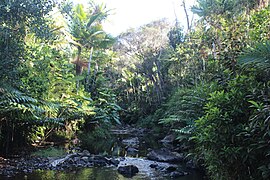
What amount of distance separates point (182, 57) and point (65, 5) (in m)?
11.9

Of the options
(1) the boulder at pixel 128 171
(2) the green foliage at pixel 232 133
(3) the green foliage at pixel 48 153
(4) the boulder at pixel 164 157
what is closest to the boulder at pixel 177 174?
(1) the boulder at pixel 128 171

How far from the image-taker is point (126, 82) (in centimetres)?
3102

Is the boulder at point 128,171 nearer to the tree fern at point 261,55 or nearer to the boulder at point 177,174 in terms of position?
the boulder at point 177,174

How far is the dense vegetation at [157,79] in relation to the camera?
5.28 metres

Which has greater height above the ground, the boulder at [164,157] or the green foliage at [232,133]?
the green foliage at [232,133]

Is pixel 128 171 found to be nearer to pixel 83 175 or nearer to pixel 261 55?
pixel 83 175

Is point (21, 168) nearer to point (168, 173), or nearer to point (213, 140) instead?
point (168, 173)

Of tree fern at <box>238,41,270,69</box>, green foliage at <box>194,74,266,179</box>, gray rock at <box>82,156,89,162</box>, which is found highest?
tree fern at <box>238,41,270,69</box>

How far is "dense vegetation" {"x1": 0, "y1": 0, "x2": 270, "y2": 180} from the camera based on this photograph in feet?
17.3

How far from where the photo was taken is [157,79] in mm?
26094

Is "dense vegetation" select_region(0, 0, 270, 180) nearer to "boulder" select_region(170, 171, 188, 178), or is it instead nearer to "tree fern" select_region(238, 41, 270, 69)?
"tree fern" select_region(238, 41, 270, 69)

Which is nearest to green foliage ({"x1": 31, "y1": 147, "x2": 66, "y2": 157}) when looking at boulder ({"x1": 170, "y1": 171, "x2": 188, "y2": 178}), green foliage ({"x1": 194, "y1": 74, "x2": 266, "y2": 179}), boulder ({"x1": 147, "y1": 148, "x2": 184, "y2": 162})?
boulder ({"x1": 147, "y1": 148, "x2": 184, "y2": 162})

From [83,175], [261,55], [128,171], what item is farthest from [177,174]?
[261,55]

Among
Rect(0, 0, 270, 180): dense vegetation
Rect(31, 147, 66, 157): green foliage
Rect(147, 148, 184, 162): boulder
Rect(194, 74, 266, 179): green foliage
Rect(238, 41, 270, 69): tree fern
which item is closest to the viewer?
Rect(238, 41, 270, 69): tree fern
